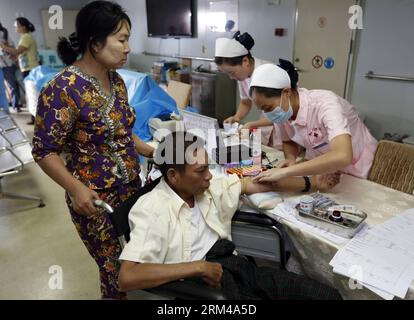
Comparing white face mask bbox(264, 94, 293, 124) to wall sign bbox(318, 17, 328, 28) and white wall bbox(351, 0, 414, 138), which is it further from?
wall sign bbox(318, 17, 328, 28)

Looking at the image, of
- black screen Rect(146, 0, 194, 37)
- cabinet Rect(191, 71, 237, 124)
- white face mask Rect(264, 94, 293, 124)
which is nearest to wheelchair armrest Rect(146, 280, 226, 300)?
white face mask Rect(264, 94, 293, 124)

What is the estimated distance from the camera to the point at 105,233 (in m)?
1.30

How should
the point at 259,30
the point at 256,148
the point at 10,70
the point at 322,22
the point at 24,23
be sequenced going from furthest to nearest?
the point at 10,70
the point at 24,23
the point at 259,30
the point at 322,22
the point at 256,148

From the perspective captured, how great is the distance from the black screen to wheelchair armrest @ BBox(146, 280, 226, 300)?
16.1 feet

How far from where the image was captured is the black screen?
206 inches

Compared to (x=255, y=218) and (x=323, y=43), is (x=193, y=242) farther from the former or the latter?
(x=323, y=43)

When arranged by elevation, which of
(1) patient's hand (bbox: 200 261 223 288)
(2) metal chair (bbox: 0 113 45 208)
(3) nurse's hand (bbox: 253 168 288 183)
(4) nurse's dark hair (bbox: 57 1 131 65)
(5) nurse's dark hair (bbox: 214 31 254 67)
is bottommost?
(2) metal chair (bbox: 0 113 45 208)

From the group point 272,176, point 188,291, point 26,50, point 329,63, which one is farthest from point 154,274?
point 26,50

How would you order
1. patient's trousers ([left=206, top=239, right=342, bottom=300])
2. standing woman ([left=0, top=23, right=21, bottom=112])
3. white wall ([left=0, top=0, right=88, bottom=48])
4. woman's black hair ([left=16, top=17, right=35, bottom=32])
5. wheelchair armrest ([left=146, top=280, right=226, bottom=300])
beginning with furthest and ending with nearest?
white wall ([left=0, top=0, right=88, bottom=48]) → standing woman ([left=0, top=23, right=21, bottom=112]) → woman's black hair ([left=16, top=17, right=35, bottom=32]) → patient's trousers ([left=206, top=239, right=342, bottom=300]) → wheelchair armrest ([left=146, top=280, right=226, bottom=300])

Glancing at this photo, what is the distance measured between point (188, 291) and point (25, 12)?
300 inches

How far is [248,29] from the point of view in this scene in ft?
14.5

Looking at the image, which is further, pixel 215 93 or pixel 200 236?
pixel 215 93

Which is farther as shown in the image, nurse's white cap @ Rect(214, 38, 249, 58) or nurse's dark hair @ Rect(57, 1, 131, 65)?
nurse's white cap @ Rect(214, 38, 249, 58)

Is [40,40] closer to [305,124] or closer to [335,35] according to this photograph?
[335,35]
